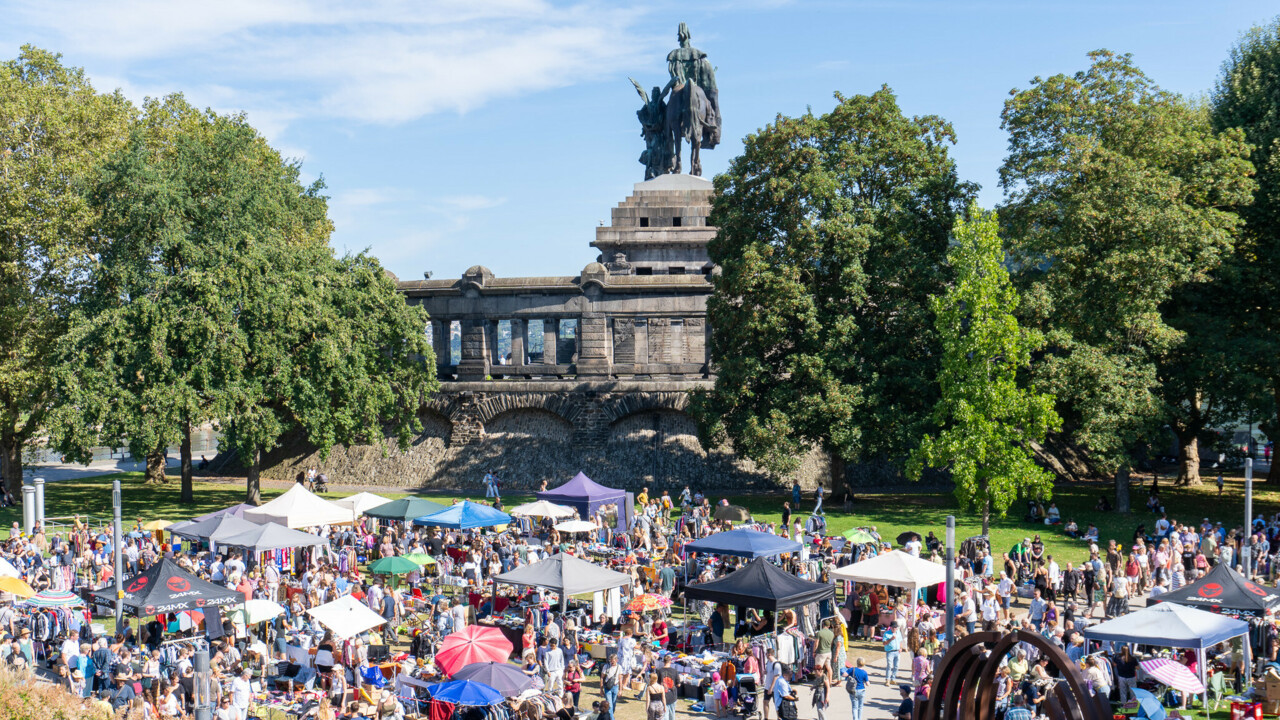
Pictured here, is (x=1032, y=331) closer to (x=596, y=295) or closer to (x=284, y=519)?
(x=596, y=295)

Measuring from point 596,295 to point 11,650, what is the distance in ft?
95.7

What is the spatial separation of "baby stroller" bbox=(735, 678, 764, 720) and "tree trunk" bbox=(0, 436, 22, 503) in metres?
33.6

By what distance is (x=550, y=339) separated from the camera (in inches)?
1777

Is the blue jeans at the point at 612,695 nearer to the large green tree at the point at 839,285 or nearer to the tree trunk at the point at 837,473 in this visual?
the large green tree at the point at 839,285

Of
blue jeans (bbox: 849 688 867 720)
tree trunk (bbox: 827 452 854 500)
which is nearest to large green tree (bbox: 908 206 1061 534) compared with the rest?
tree trunk (bbox: 827 452 854 500)

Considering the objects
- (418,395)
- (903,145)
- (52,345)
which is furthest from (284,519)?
(903,145)

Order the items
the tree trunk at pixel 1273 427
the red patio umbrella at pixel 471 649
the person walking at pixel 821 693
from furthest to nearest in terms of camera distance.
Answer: the tree trunk at pixel 1273 427, the person walking at pixel 821 693, the red patio umbrella at pixel 471 649

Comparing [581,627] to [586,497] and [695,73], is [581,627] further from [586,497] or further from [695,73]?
[695,73]

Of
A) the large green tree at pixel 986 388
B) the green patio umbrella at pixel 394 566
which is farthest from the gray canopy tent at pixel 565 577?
the large green tree at pixel 986 388

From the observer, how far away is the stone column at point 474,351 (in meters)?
45.7

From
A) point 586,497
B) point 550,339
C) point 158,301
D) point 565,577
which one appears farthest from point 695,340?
point 565,577

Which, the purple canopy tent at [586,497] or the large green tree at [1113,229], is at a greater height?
the large green tree at [1113,229]

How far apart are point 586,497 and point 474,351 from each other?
58.3 ft

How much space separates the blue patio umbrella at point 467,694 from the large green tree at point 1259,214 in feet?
96.8
